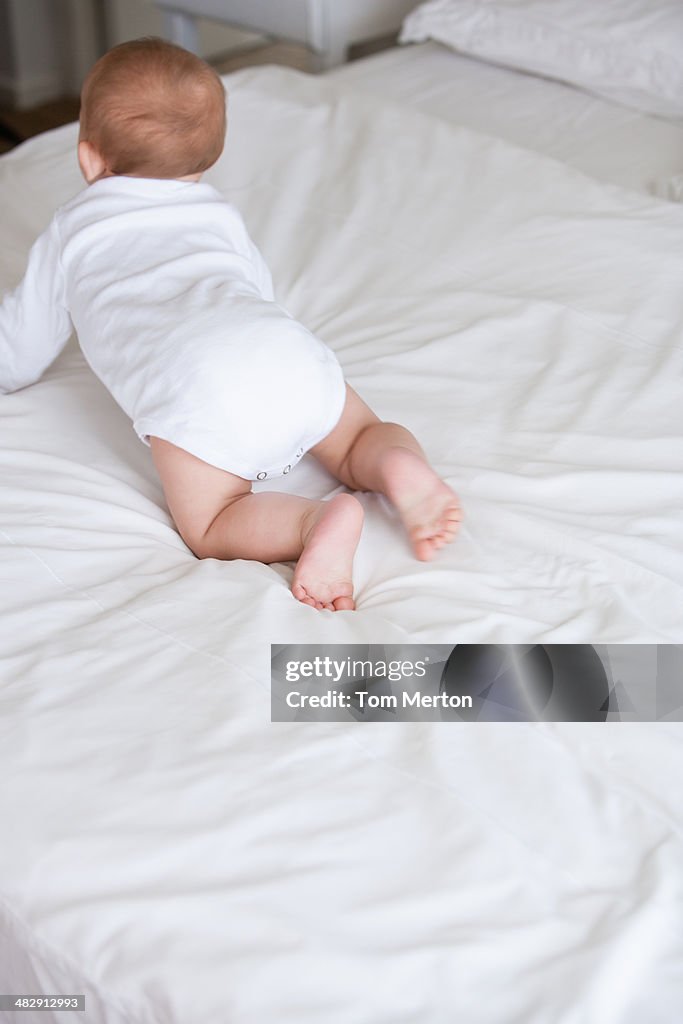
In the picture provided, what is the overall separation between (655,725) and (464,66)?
1.71m

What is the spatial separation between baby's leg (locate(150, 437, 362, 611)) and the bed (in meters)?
0.03

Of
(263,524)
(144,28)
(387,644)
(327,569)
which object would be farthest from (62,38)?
(387,644)

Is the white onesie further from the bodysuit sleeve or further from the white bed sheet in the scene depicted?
the white bed sheet

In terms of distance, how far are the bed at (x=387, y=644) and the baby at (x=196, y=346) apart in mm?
47

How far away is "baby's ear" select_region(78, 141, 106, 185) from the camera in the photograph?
1235mm

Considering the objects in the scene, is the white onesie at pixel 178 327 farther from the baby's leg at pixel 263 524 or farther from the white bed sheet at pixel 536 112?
the white bed sheet at pixel 536 112

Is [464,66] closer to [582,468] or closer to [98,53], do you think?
[582,468]

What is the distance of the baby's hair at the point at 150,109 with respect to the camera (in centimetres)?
119

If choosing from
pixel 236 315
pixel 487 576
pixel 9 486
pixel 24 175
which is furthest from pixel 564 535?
pixel 24 175

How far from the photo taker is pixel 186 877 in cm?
69

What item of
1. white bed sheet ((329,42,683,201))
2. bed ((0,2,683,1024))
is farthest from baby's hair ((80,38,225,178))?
white bed sheet ((329,42,683,201))

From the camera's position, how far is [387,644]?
0.87 m

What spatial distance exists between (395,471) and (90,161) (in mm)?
532

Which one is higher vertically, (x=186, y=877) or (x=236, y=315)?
(x=236, y=315)
